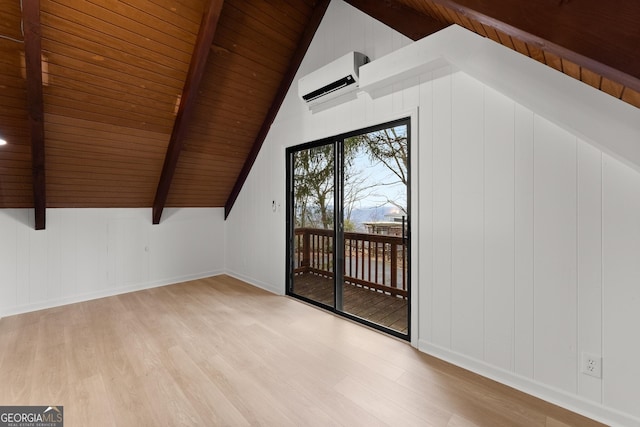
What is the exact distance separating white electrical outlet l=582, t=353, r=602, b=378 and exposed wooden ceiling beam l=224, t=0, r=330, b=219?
3686mm

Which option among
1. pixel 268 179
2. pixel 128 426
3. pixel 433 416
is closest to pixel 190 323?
pixel 128 426

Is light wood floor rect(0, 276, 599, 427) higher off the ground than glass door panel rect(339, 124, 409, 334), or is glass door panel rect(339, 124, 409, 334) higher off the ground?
glass door panel rect(339, 124, 409, 334)

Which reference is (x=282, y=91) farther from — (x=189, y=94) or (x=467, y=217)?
(x=467, y=217)

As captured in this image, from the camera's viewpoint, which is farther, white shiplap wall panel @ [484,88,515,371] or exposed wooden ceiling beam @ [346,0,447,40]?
exposed wooden ceiling beam @ [346,0,447,40]

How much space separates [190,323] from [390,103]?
2866 millimetres

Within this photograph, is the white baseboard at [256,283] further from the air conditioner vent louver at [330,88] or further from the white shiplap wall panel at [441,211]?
the air conditioner vent louver at [330,88]

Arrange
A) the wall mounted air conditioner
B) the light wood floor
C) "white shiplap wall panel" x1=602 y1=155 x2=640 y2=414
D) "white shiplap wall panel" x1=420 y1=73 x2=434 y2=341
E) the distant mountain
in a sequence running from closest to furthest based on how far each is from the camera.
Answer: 1. "white shiplap wall panel" x1=602 y1=155 x2=640 y2=414
2. the light wood floor
3. "white shiplap wall panel" x1=420 y1=73 x2=434 y2=341
4. the wall mounted air conditioner
5. the distant mountain

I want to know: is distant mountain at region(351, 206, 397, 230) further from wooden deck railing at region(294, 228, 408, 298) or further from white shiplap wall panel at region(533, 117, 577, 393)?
white shiplap wall panel at region(533, 117, 577, 393)

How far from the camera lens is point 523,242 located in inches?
68.6

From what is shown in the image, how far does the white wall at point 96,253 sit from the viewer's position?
301 centimetres

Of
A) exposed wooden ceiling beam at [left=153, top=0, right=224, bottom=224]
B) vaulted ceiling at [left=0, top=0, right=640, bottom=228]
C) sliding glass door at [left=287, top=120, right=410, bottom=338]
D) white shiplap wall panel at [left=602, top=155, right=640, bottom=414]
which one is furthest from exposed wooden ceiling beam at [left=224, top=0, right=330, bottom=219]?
white shiplap wall panel at [left=602, top=155, right=640, bottom=414]

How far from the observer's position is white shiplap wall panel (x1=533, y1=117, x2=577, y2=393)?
1579mm

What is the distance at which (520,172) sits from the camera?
1.75 m

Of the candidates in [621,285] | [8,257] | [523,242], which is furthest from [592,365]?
[8,257]
